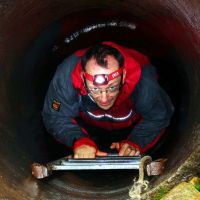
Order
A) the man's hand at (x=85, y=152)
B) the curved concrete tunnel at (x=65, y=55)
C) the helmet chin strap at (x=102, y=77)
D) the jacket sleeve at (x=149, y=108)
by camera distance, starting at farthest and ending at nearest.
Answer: the jacket sleeve at (x=149, y=108)
the man's hand at (x=85, y=152)
the helmet chin strap at (x=102, y=77)
the curved concrete tunnel at (x=65, y=55)

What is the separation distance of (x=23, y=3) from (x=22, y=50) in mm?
665

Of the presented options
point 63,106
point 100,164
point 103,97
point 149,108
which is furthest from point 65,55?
point 100,164

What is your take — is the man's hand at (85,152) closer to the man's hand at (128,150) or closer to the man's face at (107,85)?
the man's hand at (128,150)

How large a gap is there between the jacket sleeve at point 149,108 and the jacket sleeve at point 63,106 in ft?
1.51

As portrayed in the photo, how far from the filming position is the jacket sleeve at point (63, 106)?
315 centimetres

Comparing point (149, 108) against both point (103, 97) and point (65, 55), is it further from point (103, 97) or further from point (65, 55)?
point (65, 55)

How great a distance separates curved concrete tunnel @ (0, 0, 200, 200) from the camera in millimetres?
2537

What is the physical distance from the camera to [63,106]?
10.7ft

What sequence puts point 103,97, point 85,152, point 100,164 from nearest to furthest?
point 100,164 < point 103,97 < point 85,152

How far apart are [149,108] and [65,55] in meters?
1.45

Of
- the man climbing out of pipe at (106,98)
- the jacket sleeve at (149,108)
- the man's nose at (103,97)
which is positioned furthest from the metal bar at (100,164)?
the jacket sleeve at (149,108)

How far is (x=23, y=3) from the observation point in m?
2.84

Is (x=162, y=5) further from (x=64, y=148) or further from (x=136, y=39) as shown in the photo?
(x=64, y=148)

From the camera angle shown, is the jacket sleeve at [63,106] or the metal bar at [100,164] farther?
the jacket sleeve at [63,106]
